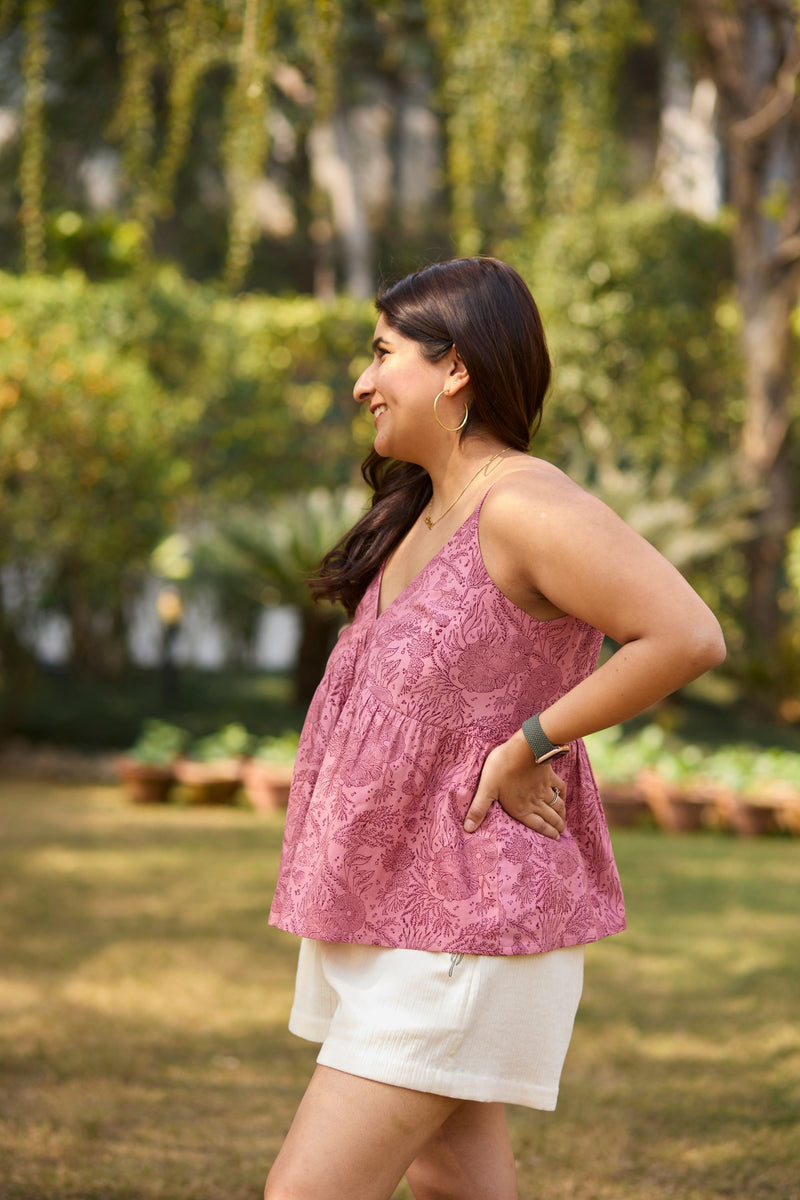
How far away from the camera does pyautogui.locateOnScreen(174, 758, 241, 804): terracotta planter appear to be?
871 cm

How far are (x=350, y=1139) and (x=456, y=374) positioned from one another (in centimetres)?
107

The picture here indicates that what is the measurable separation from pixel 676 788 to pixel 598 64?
4.26m

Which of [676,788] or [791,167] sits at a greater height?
[791,167]

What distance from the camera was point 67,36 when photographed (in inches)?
551

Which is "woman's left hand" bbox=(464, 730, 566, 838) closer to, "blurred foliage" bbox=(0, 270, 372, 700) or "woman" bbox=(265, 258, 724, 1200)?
"woman" bbox=(265, 258, 724, 1200)

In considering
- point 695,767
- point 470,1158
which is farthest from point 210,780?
point 470,1158

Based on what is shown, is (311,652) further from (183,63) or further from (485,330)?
(485,330)

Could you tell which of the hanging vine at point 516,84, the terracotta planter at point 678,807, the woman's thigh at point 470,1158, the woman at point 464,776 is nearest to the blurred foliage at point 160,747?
the terracotta planter at point 678,807

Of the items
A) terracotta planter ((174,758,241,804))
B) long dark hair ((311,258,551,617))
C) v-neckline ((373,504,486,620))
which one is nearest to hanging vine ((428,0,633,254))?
long dark hair ((311,258,551,617))

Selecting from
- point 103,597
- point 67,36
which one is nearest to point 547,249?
point 103,597

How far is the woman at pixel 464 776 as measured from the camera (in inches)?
70.5

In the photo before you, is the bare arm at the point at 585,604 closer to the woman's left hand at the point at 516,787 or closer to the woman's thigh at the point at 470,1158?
the woman's left hand at the point at 516,787

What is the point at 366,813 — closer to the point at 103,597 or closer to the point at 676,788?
the point at 676,788

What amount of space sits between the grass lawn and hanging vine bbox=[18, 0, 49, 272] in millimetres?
2317
